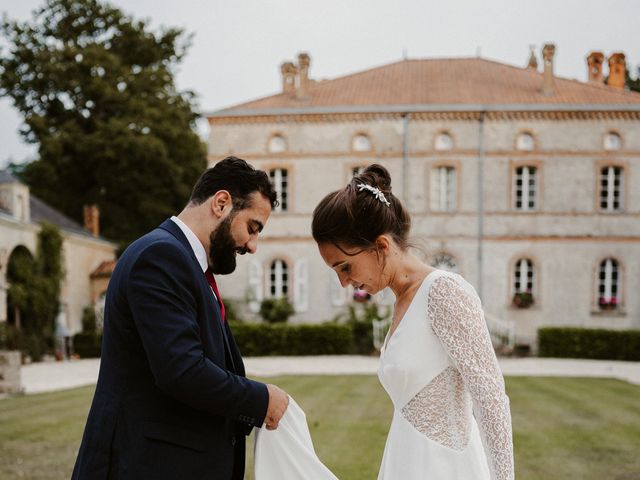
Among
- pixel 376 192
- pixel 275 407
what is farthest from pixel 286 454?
pixel 376 192

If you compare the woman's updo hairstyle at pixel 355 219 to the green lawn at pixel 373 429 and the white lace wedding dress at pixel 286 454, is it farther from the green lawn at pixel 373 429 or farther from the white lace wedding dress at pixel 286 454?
the green lawn at pixel 373 429

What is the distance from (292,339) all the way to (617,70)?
17055 millimetres

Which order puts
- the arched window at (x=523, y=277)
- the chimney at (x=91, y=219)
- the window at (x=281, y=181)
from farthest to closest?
the chimney at (x=91, y=219), the window at (x=281, y=181), the arched window at (x=523, y=277)

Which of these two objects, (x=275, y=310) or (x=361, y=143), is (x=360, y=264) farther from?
(x=361, y=143)

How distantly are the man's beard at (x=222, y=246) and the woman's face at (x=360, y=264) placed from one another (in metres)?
0.37

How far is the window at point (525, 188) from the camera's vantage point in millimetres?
24562

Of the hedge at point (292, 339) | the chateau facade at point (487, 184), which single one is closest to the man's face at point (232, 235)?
the hedge at point (292, 339)

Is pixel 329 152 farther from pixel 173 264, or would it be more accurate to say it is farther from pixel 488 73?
pixel 173 264

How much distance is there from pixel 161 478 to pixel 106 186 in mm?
30259

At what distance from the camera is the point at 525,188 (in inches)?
968

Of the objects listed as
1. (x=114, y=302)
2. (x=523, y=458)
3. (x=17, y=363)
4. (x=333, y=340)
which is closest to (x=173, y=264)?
(x=114, y=302)

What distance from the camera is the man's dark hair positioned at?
2842 millimetres

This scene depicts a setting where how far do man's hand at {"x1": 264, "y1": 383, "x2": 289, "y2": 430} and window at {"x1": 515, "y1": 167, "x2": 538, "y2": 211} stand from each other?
2305 centimetres

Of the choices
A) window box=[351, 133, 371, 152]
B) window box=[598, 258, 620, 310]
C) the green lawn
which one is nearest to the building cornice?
window box=[351, 133, 371, 152]
